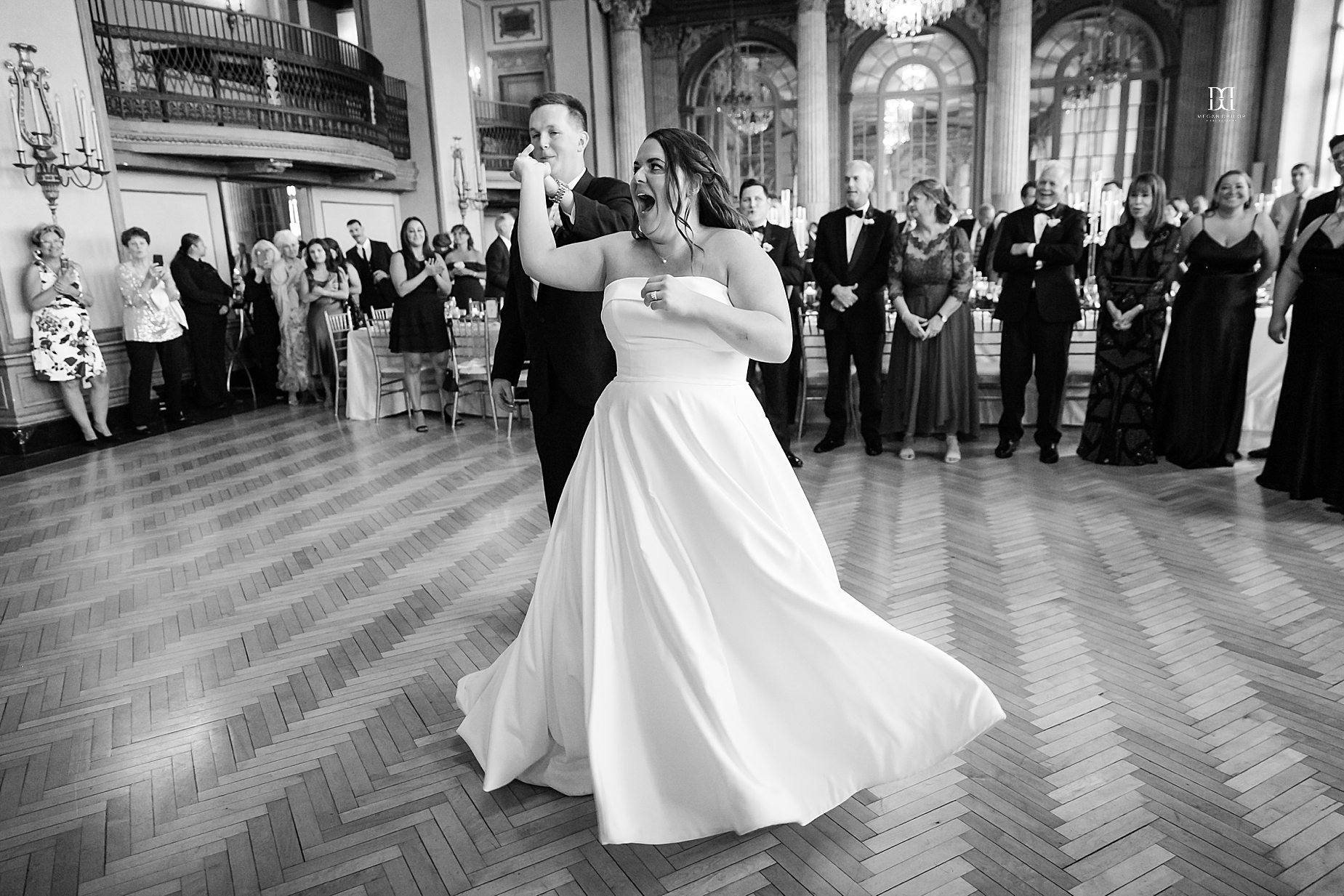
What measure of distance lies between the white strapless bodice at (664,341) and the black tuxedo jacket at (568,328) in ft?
2.04

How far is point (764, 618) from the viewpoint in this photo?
1.93m

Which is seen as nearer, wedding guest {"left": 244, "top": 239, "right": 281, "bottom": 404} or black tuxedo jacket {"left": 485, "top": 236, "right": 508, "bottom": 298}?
black tuxedo jacket {"left": 485, "top": 236, "right": 508, "bottom": 298}

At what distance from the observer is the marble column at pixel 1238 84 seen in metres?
12.5

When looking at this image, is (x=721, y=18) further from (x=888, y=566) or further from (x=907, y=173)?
(x=888, y=566)

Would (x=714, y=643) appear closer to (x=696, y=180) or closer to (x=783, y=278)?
(x=696, y=180)

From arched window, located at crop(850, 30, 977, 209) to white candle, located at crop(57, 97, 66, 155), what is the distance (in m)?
12.0

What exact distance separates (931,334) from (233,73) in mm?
8800

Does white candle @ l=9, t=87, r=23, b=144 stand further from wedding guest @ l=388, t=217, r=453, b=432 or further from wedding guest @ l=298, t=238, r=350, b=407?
wedding guest @ l=388, t=217, r=453, b=432

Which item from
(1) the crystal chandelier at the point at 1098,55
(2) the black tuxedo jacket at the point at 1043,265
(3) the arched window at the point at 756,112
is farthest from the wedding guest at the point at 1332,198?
(3) the arched window at the point at 756,112

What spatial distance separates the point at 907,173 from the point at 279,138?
10.4 metres

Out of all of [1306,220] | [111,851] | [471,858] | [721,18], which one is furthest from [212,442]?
[721,18]

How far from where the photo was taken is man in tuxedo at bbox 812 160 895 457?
17.4 ft

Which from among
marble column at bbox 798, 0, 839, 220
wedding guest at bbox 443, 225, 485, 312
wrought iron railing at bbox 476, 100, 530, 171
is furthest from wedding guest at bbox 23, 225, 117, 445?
marble column at bbox 798, 0, 839, 220

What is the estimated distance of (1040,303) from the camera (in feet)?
17.0
